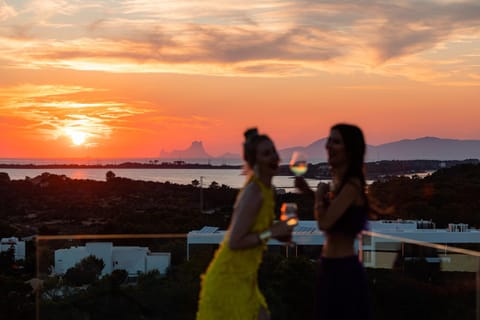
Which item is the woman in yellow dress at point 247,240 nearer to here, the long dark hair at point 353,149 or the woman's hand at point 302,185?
the woman's hand at point 302,185

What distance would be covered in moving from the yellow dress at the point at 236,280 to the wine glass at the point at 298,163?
254 millimetres

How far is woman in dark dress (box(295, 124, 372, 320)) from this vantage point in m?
2.90

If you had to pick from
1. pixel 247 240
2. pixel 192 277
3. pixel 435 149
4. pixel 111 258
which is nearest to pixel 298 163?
pixel 247 240

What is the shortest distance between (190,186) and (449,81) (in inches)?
1110

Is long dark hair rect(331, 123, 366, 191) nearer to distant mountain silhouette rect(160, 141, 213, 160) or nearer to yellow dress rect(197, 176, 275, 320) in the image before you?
yellow dress rect(197, 176, 275, 320)

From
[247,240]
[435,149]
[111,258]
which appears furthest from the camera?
[435,149]

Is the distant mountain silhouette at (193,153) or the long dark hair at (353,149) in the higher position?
the distant mountain silhouette at (193,153)

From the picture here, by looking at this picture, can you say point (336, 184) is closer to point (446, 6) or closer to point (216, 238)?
point (216, 238)

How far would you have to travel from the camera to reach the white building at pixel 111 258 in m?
4.58

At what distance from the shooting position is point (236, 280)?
9.80 feet

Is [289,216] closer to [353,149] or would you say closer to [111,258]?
[353,149]

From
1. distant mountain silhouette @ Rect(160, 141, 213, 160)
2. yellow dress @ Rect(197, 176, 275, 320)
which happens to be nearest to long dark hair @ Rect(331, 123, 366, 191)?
yellow dress @ Rect(197, 176, 275, 320)

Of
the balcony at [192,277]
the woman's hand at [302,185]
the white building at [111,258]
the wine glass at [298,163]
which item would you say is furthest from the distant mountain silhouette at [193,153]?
the woman's hand at [302,185]

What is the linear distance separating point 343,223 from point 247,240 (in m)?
0.44
